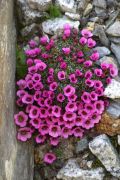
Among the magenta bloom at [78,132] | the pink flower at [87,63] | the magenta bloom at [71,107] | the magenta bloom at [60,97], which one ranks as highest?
the pink flower at [87,63]

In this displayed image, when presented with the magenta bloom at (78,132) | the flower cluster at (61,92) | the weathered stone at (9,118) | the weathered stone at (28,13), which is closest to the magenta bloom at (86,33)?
the flower cluster at (61,92)

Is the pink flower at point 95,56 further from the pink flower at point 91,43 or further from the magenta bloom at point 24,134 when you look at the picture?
the magenta bloom at point 24,134

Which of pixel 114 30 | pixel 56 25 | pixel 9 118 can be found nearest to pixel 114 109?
pixel 114 30

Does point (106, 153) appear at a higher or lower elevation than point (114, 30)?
lower

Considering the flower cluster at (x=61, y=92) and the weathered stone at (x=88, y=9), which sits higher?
the weathered stone at (x=88, y=9)

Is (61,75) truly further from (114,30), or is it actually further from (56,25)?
(114,30)

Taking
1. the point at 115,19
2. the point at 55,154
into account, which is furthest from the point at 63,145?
the point at 115,19
